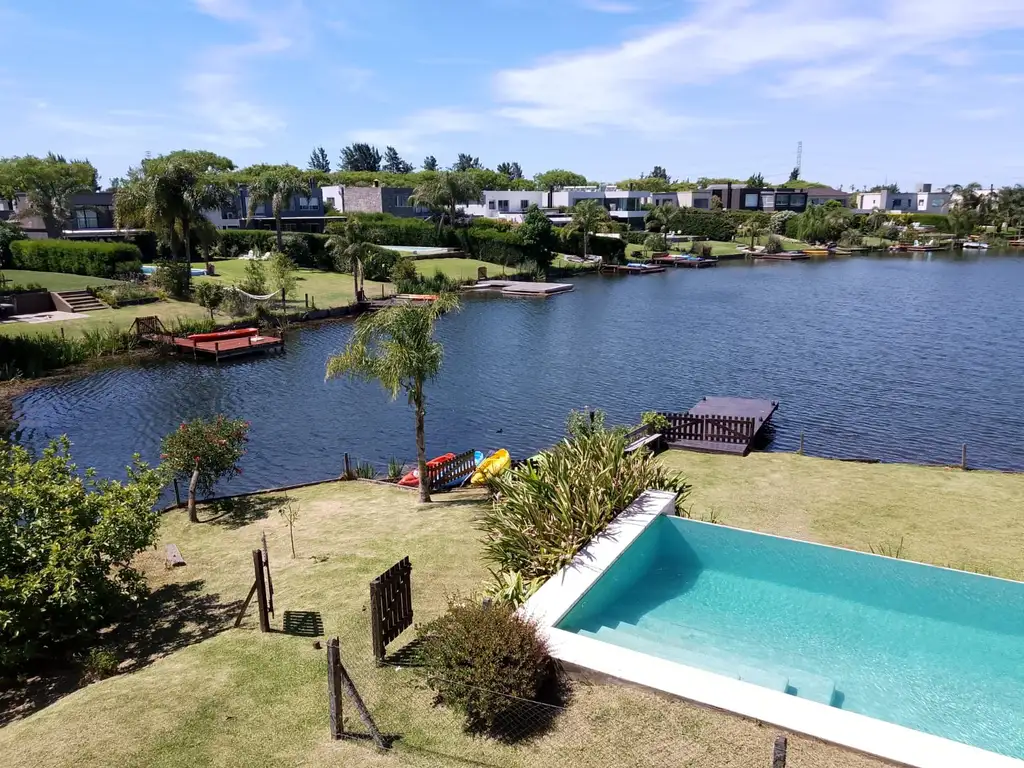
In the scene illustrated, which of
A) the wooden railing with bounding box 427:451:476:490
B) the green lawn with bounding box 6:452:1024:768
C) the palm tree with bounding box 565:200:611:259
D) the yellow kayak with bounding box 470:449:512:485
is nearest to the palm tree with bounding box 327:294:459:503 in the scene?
the wooden railing with bounding box 427:451:476:490

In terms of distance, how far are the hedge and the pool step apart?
6146cm

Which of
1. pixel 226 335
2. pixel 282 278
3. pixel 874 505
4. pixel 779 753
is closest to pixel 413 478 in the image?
pixel 874 505

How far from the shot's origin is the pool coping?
28.6 feet

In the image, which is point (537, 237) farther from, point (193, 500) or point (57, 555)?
point (57, 555)

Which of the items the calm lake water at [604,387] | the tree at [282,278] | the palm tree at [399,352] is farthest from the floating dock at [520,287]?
the palm tree at [399,352]

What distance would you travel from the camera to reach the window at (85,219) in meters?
82.9

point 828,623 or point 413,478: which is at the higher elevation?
point 828,623

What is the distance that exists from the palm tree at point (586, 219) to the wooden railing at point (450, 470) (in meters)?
76.1

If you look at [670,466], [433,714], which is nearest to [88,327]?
[670,466]

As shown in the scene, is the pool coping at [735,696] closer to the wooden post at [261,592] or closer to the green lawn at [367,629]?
the green lawn at [367,629]

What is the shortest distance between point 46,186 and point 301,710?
9205 cm

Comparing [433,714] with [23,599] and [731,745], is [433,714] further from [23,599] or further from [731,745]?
[23,599]

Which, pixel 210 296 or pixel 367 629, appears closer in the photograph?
pixel 367 629

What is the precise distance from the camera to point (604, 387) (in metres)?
39.3
